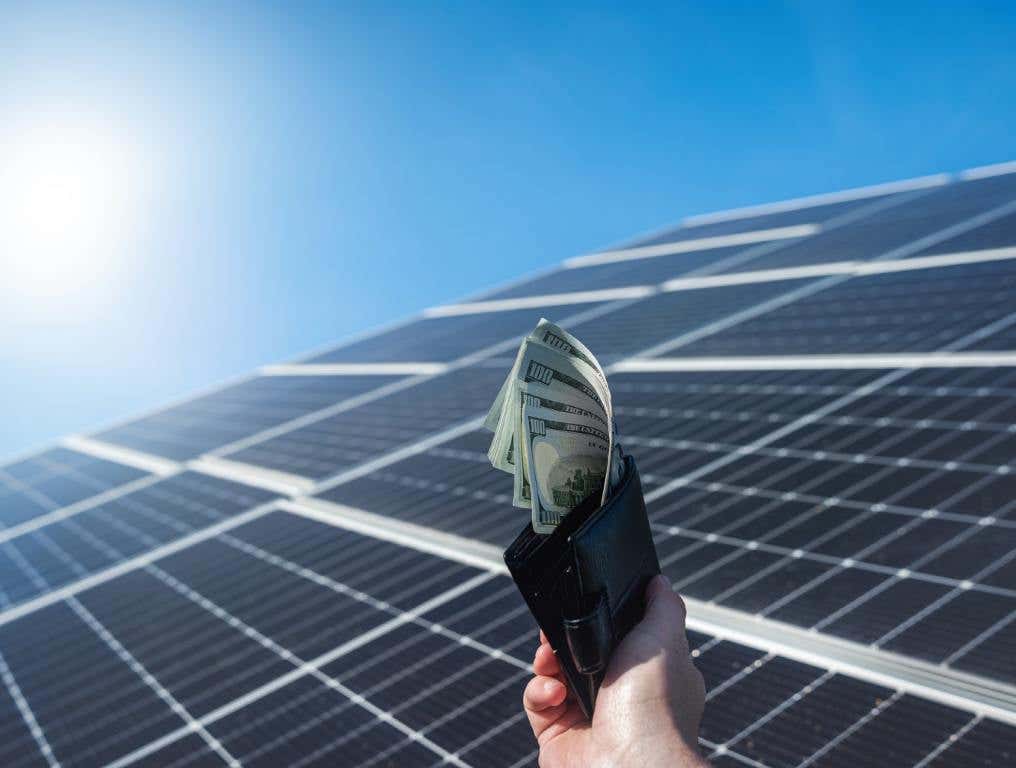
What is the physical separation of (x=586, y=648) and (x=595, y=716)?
185 millimetres

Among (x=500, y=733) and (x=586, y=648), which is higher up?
(x=586, y=648)

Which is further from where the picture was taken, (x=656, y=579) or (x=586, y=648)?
(x=656, y=579)

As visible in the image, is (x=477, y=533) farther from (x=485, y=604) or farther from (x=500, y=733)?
(x=500, y=733)

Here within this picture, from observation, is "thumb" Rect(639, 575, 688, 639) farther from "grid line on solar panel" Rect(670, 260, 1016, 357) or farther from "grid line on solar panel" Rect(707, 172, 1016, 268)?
"grid line on solar panel" Rect(707, 172, 1016, 268)

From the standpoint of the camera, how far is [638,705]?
3.17 m

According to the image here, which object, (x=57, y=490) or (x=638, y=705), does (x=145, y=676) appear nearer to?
(x=638, y=705)

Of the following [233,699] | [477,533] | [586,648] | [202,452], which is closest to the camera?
[586,648]

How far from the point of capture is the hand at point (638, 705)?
3070 mm

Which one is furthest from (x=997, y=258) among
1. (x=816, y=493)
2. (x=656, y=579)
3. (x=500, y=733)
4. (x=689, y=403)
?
(x=656, y=579)

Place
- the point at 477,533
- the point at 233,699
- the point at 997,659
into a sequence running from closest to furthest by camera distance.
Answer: the point at 997,659, the point at 233,699, the point at 477,533

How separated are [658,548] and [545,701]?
6443 millimetres

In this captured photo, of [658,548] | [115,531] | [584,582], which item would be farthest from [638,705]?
[115,531]

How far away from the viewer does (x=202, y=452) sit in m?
20.3

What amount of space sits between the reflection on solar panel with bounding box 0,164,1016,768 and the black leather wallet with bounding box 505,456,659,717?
3.62 metres
